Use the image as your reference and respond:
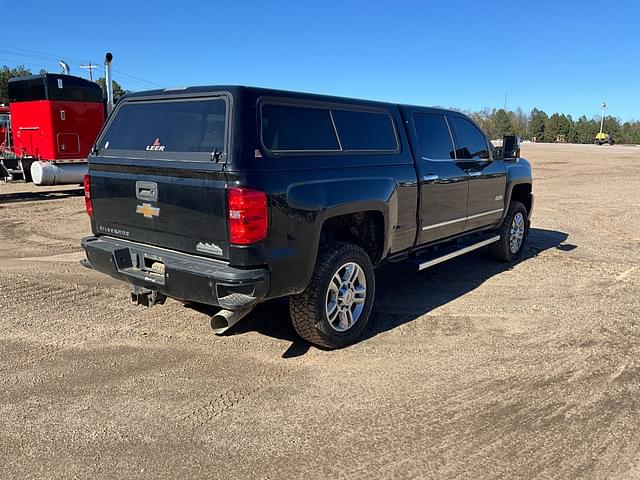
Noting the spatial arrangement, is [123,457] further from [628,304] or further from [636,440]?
[628,304]

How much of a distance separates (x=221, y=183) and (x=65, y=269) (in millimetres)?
3995

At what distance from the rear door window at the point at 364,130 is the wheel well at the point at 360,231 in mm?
592

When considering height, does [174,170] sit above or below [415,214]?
above

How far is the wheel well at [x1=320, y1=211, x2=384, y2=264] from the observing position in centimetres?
466

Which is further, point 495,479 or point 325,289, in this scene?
point 325,289

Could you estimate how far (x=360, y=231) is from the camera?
497 centimetres

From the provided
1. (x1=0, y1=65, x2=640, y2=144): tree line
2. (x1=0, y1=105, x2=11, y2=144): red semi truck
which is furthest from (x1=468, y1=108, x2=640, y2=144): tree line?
(x1=0, y1=105, x2=11, y2=144): red semi truck

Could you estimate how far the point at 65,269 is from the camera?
6816 mm

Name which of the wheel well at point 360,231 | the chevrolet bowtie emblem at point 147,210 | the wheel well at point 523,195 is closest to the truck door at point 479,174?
the wheel well at point 523,195

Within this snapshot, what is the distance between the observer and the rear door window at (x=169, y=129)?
13.0 ft

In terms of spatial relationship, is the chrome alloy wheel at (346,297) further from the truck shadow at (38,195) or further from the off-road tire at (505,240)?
the truck shadow at (38,195)

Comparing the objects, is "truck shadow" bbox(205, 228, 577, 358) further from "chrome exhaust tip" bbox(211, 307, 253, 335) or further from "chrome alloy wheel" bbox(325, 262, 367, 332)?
"chrome exhaust tip" bbox(211, 307, 253, 335)

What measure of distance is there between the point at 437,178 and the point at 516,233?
2.74 m

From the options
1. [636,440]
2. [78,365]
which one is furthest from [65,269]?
[636,440]
